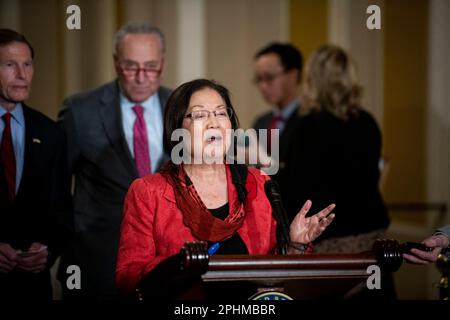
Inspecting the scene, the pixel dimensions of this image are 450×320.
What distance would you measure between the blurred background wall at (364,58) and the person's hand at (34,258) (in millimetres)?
2497

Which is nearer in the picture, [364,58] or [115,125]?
[115,125]

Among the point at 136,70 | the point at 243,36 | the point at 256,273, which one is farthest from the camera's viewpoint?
the point at 243,36

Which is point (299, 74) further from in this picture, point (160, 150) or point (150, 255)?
point (150, 255)

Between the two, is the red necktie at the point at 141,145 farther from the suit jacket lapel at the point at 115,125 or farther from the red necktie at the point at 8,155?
the red necktie at the point at 8,155

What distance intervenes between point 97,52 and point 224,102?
3206mm

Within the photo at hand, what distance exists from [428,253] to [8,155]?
1.44 m

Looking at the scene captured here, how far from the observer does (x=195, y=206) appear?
2.07 meters

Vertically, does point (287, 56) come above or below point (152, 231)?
above

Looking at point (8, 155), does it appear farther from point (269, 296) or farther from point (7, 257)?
point (269, 296)

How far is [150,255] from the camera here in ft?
6.77

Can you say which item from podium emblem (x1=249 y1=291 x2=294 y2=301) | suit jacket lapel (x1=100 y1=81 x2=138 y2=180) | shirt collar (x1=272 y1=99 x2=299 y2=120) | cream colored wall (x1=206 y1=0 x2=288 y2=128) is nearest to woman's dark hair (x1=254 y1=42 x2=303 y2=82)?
shirt collar (x1=272 y1=99 x2=299 y2=120)

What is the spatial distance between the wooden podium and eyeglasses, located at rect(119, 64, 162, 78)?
1156 mm

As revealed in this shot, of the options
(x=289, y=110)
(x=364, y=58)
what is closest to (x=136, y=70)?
(x=289, y=110)
